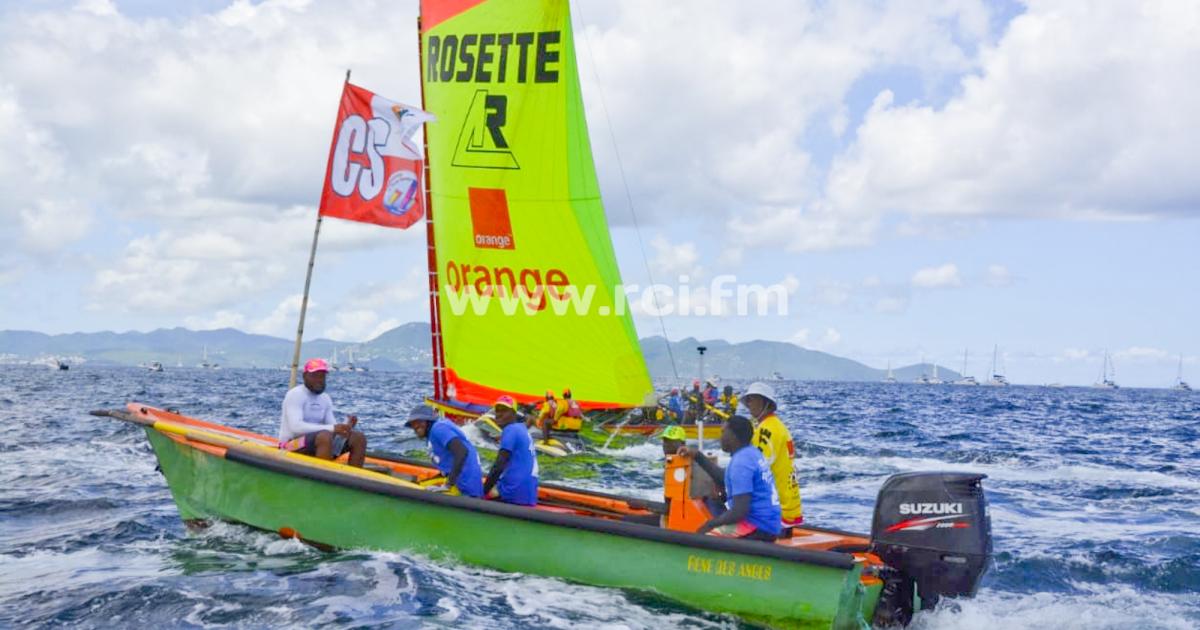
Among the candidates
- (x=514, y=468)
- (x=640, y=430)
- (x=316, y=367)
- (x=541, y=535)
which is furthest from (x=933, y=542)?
(x=640, y=430)

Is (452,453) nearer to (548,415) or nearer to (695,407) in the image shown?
(548,415)

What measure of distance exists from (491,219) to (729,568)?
53.2 ft

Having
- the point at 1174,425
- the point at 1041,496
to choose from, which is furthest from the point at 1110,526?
the point at 1174,425

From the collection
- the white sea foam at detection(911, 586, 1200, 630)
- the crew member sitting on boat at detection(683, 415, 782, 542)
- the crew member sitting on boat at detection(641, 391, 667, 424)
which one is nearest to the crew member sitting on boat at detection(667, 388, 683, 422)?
the crew member sitting on boat at detection(641, 391, 667, 424)

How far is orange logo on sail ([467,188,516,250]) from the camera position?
2525cm

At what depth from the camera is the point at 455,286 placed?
25.6 m

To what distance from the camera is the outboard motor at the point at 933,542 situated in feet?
32.7

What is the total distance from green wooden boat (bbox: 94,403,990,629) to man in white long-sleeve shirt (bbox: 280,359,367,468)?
0.36 meters

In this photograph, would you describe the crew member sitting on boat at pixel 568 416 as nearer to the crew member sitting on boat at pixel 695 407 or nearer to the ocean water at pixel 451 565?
the ocean water at pixel 451 565

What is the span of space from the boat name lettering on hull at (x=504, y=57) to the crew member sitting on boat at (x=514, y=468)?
48.9 feet

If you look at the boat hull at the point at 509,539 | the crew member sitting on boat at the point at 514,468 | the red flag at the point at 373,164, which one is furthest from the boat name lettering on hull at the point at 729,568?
the red flag at the point at 373,164

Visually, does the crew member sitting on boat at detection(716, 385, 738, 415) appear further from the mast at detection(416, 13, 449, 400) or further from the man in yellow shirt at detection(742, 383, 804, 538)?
the man in yellow shirt at detection(742, 383, 804, 538)

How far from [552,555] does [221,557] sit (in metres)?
4.00

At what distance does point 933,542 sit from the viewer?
33.1 ft
